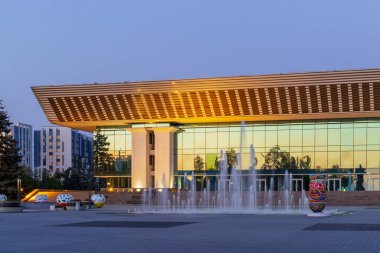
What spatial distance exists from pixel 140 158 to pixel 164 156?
2273 mm

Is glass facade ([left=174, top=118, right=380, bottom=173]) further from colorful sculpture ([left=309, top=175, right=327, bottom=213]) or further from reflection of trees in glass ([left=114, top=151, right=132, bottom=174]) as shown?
colorful sculpture ([left=309, top=175, right=327, bottom=213])

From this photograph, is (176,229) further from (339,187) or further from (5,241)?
(339,187)

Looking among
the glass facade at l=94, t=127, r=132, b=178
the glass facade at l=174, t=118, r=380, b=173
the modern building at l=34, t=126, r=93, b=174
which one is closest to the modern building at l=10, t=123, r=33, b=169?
the modern building at l=34, t=126, r=93, b=174

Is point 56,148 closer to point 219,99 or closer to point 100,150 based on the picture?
point 100,150

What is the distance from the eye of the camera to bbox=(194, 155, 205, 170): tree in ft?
199

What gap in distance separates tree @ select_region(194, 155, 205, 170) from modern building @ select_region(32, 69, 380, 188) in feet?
1.09

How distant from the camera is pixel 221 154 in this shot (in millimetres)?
58469

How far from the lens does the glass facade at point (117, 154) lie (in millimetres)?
62312

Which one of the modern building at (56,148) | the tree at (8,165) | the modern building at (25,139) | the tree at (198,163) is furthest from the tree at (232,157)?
the modern building at (25,139)

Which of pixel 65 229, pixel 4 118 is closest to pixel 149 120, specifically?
pixel 4 118

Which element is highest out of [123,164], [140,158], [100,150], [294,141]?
[294,141]

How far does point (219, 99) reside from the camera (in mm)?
55031

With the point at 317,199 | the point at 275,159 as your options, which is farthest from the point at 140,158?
the point at 317,199

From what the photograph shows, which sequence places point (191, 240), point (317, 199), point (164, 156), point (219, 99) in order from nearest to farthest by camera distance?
point (191, 240) → point (317, 199) → point (219, 99) → point (164, 156)
